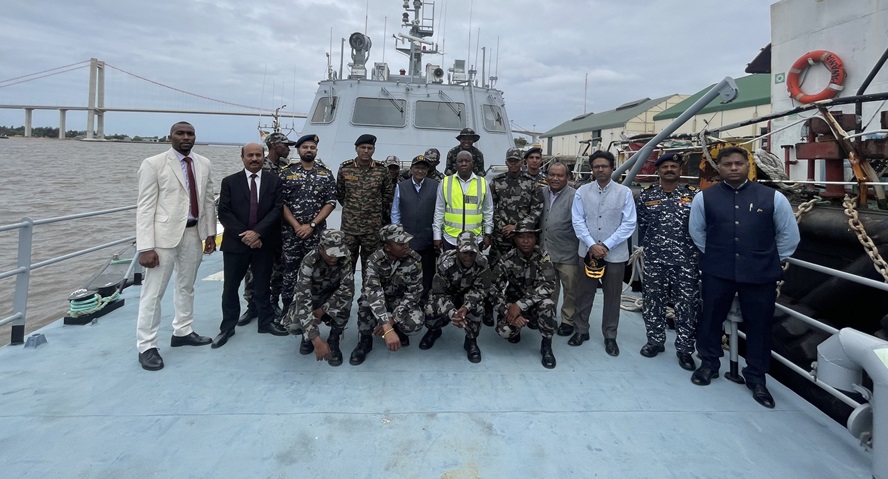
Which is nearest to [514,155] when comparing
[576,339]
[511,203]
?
[511,203]

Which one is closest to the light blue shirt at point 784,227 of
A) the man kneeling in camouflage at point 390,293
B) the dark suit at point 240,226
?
the man kneeling in camouflage at point 390,293

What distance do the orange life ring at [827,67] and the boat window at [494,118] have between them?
4.29 meters

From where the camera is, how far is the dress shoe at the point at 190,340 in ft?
10.7

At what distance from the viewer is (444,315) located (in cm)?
324

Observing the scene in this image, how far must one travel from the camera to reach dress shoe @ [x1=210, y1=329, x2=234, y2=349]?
3.25m

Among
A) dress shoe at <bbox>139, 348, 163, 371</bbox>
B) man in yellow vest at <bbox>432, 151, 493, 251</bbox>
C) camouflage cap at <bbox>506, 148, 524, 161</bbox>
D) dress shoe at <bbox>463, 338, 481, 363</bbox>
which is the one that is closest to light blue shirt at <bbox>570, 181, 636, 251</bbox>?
camouflage cap at <bbox>506, 148, 524, 161</bbox>

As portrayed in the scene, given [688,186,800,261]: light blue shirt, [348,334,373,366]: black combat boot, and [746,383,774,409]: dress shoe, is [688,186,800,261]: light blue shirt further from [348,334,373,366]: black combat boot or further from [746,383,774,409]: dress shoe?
[348,334,373,366]: black combat boot

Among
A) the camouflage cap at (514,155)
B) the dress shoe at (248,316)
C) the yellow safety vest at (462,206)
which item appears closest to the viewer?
the yellow safety vest at (462,206)

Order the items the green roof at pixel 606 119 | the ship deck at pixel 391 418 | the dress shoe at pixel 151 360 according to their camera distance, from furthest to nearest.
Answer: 1. the green roof at pixel 606 119
2. the dress shoe at pixel 151 360
3. the ship deck at pixel 391 418

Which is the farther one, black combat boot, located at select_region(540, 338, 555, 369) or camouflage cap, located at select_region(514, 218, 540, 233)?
camouflage cap, located at select_region(514, 218, 540, 233)

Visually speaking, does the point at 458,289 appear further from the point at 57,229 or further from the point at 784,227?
→ the point at 57,229

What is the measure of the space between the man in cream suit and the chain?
160 inches

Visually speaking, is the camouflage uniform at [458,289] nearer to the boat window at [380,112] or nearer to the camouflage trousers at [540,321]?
the camouflage trousers at [540,321]

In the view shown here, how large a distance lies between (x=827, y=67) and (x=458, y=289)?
22.0 ft
